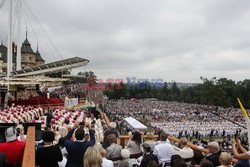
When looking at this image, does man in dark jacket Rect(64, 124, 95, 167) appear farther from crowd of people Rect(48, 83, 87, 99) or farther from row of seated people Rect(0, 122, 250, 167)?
crowd of people Rect(48, 83, 87, 99)

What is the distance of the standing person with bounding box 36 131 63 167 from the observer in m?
3.50

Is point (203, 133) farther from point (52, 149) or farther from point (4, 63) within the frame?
point (4, 63)

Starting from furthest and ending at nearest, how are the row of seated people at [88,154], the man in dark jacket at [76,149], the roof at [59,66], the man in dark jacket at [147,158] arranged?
the roof at [59,66], the man in dark jacket at [147,158], the man in dark jacket at [76,149], the row of seated people at [88,154]

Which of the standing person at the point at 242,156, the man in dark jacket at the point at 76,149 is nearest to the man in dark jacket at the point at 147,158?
the man in dark jacket at the point at 76,149

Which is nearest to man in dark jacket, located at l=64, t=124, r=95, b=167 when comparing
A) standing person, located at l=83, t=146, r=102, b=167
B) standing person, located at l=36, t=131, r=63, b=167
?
standing person, located at l=36, t=131, r=63, b=167

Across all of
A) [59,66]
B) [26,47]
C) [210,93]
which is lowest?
[210,93]

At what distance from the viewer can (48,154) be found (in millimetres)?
3533

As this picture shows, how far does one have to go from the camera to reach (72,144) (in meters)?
3.80

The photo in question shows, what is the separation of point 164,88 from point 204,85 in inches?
1142

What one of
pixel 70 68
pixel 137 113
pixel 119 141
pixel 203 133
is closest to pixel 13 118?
pixel 119 141

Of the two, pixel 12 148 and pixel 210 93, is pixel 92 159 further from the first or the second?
pixel 210 93

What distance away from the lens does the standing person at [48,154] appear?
3504 mm

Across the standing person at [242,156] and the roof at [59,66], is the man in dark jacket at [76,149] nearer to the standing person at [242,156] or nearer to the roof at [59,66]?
the standing person at [242,156]

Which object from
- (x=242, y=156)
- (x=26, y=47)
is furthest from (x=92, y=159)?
(x=26, y=47)
